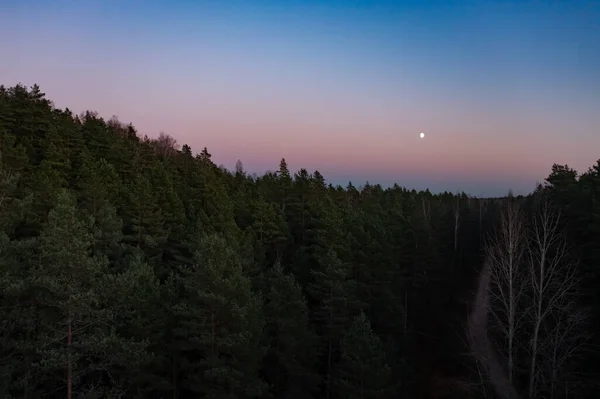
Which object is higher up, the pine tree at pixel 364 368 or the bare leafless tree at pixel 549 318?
the bare leafless tree at pixel 549 318

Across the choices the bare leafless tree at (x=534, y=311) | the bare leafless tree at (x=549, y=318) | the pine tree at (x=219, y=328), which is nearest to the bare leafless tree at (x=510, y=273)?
the bare leafless tree at (x=534, y=311)

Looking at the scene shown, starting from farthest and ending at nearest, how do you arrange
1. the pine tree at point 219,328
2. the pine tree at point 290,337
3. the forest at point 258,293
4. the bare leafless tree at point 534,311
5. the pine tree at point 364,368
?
the pine tree at point 290,337, the pine tree at point 364,368, the pine tree at point 219,328, the bare leafless tree at point 534,311, the forest at point 258,293

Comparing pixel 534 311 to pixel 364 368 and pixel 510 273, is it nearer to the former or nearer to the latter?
pixel 510 273

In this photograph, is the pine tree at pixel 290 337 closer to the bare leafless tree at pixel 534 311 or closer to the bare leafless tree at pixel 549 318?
the bare leafless tree at pixel 534 311

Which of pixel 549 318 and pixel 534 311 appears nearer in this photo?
pixel 534 311

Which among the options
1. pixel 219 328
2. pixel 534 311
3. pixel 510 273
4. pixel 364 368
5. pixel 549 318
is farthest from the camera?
pixel 549 318

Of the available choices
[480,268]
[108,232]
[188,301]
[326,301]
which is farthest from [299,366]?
[480,268]

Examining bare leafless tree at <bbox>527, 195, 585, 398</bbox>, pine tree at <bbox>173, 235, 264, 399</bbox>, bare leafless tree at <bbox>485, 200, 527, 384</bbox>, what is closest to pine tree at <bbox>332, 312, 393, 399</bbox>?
pine tree at <bbox>173, 235, 264, 399</bbox>

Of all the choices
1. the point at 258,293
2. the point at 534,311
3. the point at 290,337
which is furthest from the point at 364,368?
the point at 258,293
